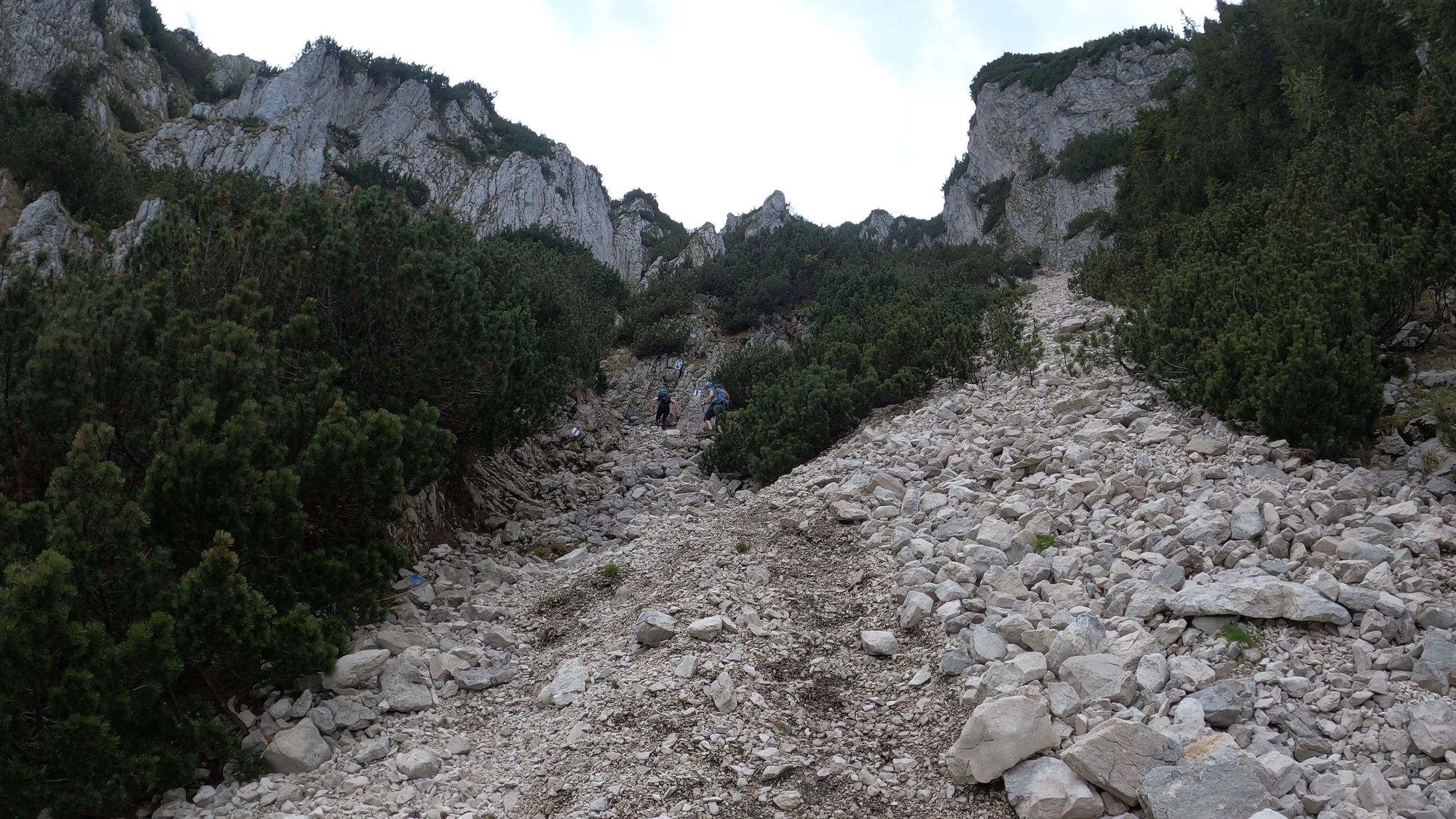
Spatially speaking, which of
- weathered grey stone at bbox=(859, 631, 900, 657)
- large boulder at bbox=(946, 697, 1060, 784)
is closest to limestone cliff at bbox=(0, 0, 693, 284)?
weathered grey stone at bbox=(859, 631, 900, 657)

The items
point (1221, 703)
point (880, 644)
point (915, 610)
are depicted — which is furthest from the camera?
point (915, 610)

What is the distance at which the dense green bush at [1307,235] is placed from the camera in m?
6.94

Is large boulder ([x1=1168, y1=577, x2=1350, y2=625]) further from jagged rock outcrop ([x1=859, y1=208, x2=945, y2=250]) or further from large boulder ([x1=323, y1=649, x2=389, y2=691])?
jagged rock outcrop ([x1=859, y1=208, x2=945, y2=250])

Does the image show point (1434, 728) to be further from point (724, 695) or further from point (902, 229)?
point (902, 229)

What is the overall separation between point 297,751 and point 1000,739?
4.20 m

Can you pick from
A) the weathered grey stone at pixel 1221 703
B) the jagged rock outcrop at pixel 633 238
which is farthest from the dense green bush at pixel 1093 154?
the weathered grey stone at pixel 1221 703

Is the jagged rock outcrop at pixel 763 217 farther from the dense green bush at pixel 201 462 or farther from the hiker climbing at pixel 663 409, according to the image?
the dense green bush at pixel 201 462

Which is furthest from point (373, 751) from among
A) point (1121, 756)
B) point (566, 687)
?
point (1121, 756)

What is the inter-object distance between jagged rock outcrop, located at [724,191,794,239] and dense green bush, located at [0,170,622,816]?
39.0m

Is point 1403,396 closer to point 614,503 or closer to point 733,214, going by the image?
point 614,503

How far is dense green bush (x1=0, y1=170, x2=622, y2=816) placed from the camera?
4.52 meters

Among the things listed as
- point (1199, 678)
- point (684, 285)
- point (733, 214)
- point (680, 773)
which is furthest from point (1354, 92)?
point (733, 214)

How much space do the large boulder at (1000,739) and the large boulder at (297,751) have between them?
384cm

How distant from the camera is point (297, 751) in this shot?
5.08m
